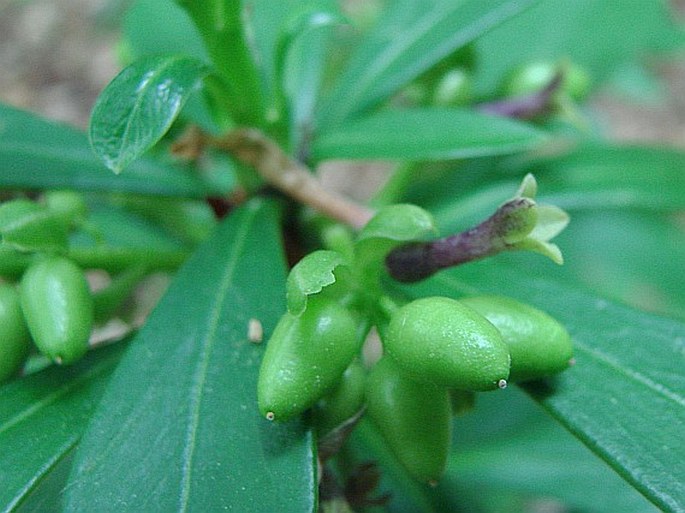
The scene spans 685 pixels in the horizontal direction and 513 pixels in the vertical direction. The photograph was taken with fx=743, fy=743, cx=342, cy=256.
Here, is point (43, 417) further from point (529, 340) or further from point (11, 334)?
point (529, 340)

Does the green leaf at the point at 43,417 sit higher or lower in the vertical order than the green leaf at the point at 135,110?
lower

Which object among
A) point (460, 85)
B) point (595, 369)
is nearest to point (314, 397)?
point (595, 369)

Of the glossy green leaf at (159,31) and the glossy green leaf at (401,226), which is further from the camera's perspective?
the glossy green leaf at (159,31)

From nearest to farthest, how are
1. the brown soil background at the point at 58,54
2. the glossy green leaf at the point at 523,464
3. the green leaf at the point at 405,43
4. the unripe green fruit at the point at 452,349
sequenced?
the unripe green fruit at the point at 452,349
the green leaf at the point at 405,43
the glossy green leaf at the point at 523,464
the brown soil background at the point at 58,54

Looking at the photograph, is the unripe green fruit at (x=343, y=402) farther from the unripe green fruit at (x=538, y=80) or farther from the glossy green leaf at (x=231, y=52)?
the unripe green fruit at (x=538, y=80)

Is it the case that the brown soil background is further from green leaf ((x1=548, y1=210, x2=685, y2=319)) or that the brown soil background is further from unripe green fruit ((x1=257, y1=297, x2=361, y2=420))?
unripe green fruit ((x1=257, y1=297, x2=361, y2=420))

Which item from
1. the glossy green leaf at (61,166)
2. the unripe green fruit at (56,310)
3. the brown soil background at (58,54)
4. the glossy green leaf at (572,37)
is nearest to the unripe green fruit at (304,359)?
the unripe green fruit at (56,310)

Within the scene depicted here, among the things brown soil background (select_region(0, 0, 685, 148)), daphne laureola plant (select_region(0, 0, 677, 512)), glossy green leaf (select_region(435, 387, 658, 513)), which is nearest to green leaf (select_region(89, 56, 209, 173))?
daphne laureola plant (select_region(0, 0, 677, 512))
